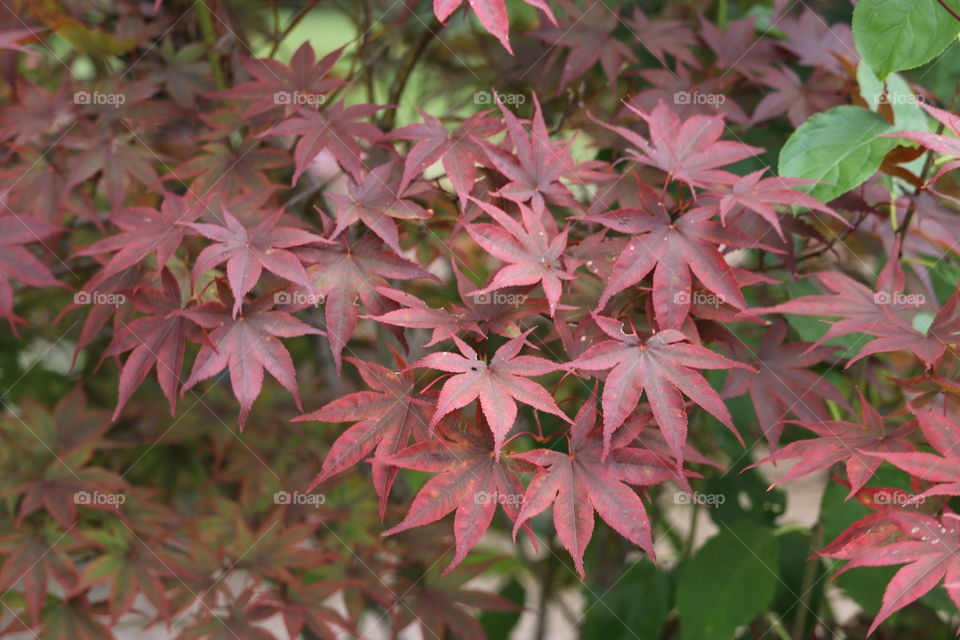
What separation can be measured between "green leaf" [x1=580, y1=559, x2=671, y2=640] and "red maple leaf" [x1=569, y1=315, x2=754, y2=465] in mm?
943

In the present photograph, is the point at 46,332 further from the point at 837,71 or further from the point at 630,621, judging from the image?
the point at 837,71

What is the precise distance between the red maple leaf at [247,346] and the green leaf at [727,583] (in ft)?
3.00

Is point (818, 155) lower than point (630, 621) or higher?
higher

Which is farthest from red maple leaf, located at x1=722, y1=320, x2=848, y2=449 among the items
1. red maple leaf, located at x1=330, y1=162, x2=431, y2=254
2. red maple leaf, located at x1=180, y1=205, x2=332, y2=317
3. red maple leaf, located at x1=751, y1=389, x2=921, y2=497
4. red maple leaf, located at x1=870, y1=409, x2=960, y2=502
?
red maple leaf, located at x1=180, y1=205, x2=332, y2=317

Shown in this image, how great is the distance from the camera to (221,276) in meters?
1.14

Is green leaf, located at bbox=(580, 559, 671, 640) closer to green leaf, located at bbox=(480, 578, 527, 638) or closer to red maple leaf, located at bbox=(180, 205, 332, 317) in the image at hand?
green leaf, located at bbox=(480, 578, 527, 638)

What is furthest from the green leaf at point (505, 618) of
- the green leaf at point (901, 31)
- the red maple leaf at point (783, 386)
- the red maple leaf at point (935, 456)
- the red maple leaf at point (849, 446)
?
the green leaf at point (901, 31)

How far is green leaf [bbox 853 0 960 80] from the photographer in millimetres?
1172

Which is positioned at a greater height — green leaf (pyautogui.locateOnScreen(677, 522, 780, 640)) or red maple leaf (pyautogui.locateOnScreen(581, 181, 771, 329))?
red maple leaf (pyautogui.locateOnScreen(581, 181, 771, 329))

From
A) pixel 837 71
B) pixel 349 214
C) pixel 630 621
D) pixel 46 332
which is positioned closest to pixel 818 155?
pixel 837 71

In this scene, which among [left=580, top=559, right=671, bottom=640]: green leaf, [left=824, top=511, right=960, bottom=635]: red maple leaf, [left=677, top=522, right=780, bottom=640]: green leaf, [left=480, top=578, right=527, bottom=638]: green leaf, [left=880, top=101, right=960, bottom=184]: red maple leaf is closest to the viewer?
[left=824, top=511, right=960, bottom=635]: red maple leaf

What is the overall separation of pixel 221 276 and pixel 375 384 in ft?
0.86

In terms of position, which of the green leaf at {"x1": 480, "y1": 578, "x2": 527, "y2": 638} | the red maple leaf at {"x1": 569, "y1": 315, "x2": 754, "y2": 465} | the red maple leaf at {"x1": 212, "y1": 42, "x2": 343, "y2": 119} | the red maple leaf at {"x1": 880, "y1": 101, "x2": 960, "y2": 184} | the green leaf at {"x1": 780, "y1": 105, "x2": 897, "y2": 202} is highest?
the red maple leaf at {"x1": 212, "y1": 42, "x2": 343, "y2": 119}

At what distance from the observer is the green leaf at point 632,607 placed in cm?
182
